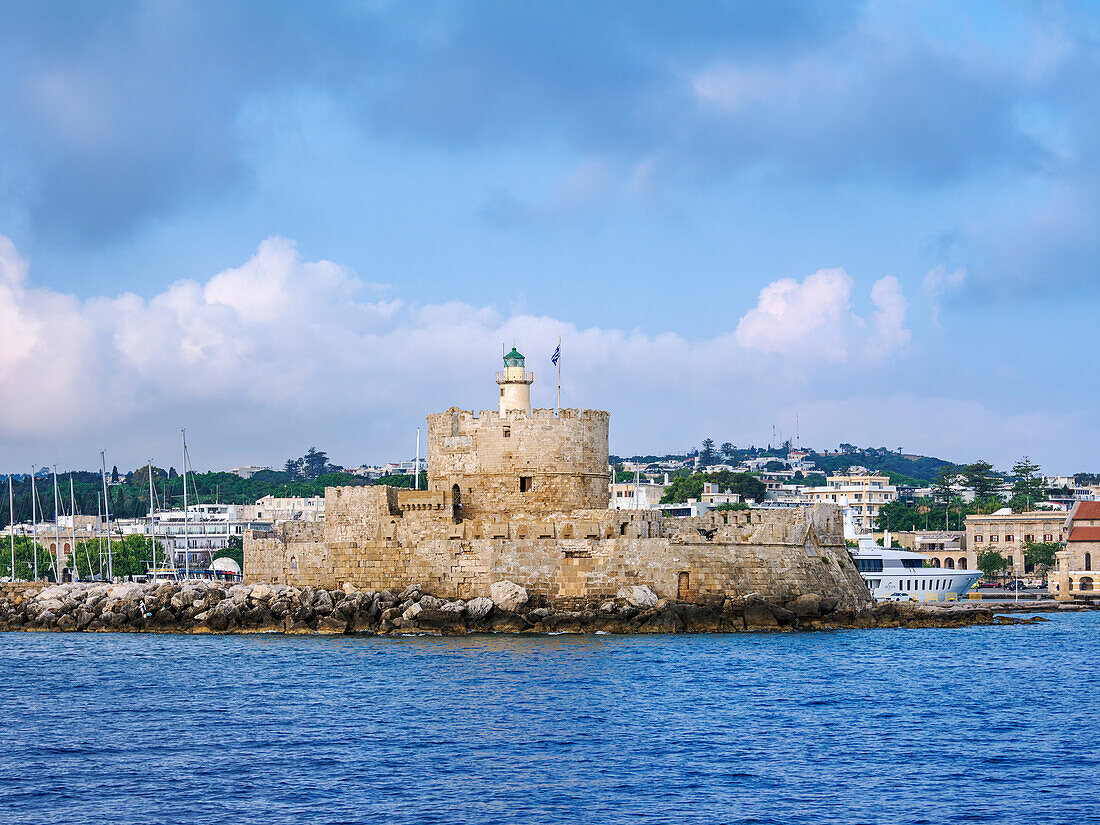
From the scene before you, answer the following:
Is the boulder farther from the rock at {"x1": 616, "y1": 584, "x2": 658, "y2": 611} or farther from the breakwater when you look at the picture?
the rock at {"x1": 616, "y1": 584, "x2": 658, "y2": 611}

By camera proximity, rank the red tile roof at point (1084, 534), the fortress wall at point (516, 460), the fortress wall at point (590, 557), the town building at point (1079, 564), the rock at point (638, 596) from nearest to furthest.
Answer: the rock at point (638, 596), the fortress wall at point (590, 557), the fortress wall at point (516, 460), the town building at point (1079, 564), the red tile roof at point (1084, 534)

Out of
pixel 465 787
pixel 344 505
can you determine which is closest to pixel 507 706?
pixel 465 787

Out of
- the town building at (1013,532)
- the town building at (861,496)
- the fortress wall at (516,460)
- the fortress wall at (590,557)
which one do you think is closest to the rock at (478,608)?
the fortress wall at (590,557)

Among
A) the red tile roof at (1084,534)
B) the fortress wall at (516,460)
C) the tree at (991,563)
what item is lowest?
the tree at (991,563)

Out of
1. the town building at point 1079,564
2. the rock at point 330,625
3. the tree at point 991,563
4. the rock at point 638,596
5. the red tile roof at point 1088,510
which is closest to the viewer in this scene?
the rock at point 638,596

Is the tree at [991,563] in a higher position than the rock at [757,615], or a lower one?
lower

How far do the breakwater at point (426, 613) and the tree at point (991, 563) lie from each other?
41916 mm

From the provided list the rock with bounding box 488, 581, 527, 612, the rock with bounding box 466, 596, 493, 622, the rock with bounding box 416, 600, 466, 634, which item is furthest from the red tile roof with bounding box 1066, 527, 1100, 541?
the rock with bounding box 416, 600, 466, 634

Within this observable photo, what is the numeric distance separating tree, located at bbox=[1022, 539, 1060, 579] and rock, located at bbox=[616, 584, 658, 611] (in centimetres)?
5561

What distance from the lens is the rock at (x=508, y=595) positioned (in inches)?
1548

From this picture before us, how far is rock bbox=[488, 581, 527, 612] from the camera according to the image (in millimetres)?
39312

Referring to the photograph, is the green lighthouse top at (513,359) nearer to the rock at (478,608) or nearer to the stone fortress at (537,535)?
the stone fortress at (537,535)

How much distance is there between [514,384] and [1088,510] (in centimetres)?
4838

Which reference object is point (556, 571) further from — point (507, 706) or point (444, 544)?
point (507, 706)
